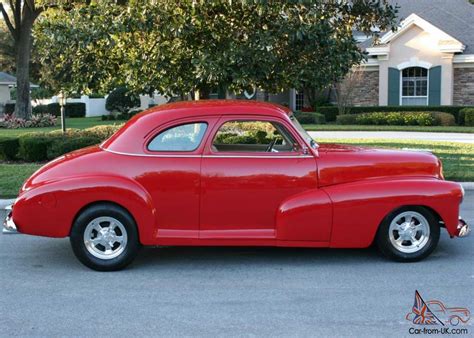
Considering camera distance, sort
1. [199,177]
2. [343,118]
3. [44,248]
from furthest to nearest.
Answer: [343,118], [44,248], [199,177]

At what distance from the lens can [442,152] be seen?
15.1 metres

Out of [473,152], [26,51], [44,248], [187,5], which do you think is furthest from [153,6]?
[26,51]

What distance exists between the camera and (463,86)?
2914 centimetres

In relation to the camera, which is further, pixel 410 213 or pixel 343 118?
pixel 343 118

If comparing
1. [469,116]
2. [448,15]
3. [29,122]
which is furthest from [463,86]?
[29,122]

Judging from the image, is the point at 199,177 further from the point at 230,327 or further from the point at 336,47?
the point at 336,47

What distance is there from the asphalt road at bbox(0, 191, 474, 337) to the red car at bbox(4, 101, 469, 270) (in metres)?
0.30

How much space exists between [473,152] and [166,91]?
8.15 m

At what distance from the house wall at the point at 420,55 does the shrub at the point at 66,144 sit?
20.2 metres

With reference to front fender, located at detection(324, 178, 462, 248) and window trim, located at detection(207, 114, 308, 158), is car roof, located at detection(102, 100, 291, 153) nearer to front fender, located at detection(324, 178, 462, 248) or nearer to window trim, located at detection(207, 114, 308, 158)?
window trim, located at detection(207, 114, 308, 158)

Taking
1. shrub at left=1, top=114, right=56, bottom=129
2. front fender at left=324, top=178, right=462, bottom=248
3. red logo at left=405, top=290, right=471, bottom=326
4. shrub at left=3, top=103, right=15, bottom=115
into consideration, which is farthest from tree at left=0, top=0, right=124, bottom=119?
red logo at left=405, top=290, right=471, bottom=326

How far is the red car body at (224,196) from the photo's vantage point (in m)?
5.95

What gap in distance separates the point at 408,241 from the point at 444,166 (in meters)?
6.88

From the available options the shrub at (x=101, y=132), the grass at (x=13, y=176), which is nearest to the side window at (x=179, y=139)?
the grass at (x=13, y=176)
